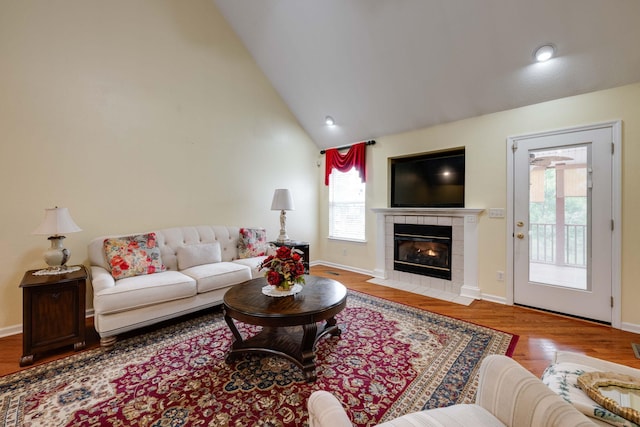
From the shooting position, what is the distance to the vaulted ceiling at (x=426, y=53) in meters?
2.55

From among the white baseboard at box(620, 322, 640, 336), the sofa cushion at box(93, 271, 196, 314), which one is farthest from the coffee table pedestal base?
the white baseboard at box(620, 322, 640, 336)

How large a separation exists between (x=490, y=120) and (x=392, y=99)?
51.1 inches

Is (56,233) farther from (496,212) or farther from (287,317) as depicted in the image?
(496,212)

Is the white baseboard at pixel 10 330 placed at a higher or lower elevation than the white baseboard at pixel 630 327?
lower

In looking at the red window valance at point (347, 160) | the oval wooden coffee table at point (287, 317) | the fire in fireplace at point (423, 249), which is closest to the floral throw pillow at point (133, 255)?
the oval wooden coffee table at point (287, 317)

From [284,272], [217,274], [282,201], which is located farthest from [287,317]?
[282,201]

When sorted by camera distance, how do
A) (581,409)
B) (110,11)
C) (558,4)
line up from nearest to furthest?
(581,409), (558,4), (110,11)

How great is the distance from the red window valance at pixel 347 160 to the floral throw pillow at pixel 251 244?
196cm

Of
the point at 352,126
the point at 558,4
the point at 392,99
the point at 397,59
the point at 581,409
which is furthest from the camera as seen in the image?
the point at 352,126

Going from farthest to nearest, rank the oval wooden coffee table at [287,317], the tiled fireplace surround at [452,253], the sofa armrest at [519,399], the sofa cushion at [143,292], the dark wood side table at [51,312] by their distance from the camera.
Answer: the tiled fireplace surround at [452,253], the sofa cushion at [143,292], the dark wood side table at [51,312], the oval wooden coffee table at [287,317], the sofa armrest at [519,399]

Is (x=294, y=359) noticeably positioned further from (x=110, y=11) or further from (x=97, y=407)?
(x=110, y=11)

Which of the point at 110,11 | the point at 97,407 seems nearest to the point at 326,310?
the point at 97,407

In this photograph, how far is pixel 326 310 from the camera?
2.04m

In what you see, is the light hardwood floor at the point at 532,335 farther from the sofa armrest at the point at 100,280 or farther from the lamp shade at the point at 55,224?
the lamp shade at the point at 55,224
